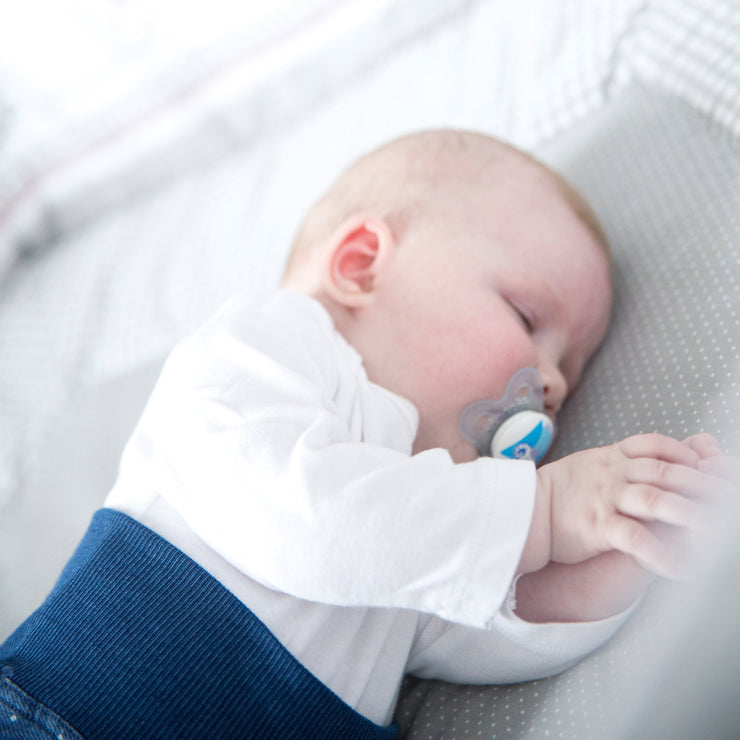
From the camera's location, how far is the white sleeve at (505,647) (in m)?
0.66

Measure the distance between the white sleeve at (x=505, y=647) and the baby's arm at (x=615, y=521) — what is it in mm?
21

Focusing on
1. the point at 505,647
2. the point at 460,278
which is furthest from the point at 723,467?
the point at 460,278

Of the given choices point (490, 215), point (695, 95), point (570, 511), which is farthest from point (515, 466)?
point (695, 95)

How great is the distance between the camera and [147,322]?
1386 millimetres

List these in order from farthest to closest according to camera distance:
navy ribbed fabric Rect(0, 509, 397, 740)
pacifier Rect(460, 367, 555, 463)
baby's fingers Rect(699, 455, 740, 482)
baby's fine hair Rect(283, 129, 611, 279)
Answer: baby's fine hair Rect(283, 129, 611, 279) → pacifier Rect(460, 367, 555, 463) → navy ribbed fabric Rect(0, 509, 397, 740) → baby's fingers Rect(699, 455, 740, 482)

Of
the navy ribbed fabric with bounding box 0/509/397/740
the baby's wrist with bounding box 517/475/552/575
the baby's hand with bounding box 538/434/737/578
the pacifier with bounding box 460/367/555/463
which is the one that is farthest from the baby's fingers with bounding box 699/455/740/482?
the navy ribbed fabric with bounding box 0/509/397/740

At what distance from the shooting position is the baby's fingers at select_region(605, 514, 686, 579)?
0.56 meters

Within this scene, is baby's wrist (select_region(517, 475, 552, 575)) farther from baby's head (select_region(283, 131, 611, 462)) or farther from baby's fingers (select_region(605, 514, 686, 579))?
→ baby's head (select_region(283, 131, 611, 462))

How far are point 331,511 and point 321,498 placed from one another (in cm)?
1

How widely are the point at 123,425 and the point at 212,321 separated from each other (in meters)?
0.46

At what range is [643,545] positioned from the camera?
22.4 inches

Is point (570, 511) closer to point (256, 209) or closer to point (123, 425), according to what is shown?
point (123, 425)

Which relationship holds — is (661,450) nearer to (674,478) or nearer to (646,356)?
(674,478)

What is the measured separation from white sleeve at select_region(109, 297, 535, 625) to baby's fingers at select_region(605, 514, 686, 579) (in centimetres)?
7
